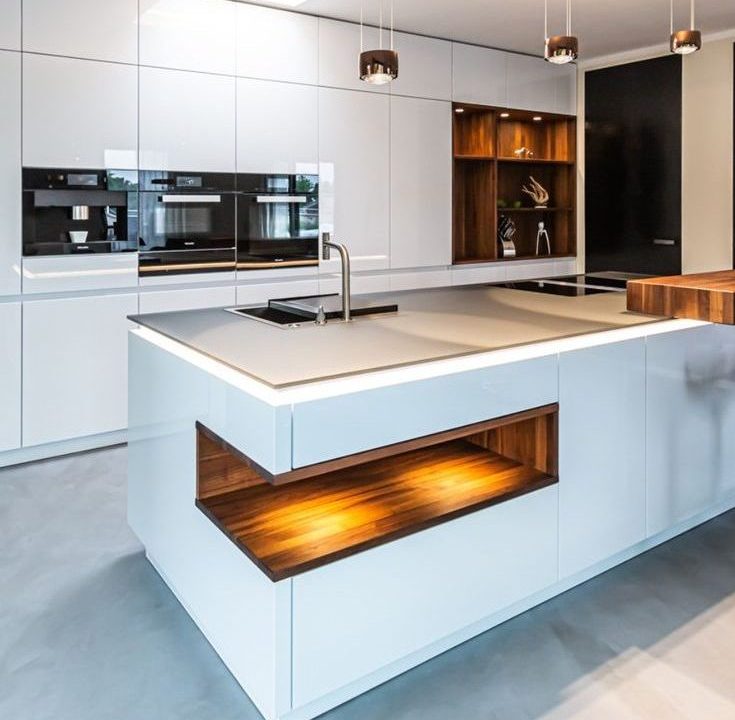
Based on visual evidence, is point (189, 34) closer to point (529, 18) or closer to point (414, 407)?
point (529, 18)

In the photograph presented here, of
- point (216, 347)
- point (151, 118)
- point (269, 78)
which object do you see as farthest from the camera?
point (269, 78)

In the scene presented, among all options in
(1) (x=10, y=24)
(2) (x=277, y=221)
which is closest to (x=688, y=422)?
(2) (x=277, y=221)

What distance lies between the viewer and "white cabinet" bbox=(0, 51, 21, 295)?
3.51m

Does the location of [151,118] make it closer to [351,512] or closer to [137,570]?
[137,570]

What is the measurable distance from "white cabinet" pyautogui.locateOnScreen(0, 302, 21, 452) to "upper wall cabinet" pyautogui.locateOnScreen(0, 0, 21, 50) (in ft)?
4.10

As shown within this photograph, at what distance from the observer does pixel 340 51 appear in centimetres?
461

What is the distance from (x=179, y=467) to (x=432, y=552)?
80cm

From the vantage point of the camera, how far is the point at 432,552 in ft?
6.18

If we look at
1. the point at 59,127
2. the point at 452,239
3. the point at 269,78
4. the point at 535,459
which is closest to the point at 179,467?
the point at 535,459

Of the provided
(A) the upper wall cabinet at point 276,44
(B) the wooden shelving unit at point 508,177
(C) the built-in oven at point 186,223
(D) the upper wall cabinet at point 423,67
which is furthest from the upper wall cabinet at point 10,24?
(B) the wooden shelving unit at point 508,177

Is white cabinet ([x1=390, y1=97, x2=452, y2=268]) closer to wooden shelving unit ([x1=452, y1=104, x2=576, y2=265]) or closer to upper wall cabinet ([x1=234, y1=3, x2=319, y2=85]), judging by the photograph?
wooden shelving unit ([x1=452, y1=104, x2=576, y2=265])

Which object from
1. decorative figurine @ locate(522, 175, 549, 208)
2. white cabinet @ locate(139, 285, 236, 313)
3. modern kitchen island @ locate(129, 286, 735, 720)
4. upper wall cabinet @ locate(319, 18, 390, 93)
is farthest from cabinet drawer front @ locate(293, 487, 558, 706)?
decorative figurine @ locate(522, 175, 549, 208)

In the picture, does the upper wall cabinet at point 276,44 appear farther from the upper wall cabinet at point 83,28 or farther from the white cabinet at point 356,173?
the upper wall cabinet at point 83,28

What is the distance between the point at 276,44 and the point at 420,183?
1375 mm
